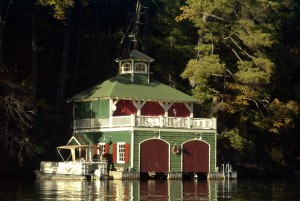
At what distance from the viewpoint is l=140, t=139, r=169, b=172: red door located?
6262cm

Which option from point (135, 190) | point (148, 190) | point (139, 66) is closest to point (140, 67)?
point (139, 66)

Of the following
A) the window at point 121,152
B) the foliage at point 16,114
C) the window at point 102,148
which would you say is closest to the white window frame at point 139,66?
the window at point 102,148

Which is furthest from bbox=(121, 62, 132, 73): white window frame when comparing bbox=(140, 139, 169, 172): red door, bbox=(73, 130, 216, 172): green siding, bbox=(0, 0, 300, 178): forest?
bbox=(140, 139, 169, 172): red door

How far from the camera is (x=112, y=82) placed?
218ft

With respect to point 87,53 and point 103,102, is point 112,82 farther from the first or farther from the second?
point 87,53

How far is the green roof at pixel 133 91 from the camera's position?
64625 millimetres

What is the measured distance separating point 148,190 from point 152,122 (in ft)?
41.8

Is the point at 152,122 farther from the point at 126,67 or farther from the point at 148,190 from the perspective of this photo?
the point at 148,190

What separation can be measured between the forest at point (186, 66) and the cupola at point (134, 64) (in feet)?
10.5

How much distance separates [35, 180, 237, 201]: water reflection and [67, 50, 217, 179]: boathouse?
8.33 ft

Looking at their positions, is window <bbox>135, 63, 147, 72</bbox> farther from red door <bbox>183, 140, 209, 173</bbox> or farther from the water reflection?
the water reflection

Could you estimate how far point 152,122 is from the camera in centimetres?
6281

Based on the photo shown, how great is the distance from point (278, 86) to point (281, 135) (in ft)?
12.3

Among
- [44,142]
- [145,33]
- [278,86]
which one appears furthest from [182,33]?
[44,142]
